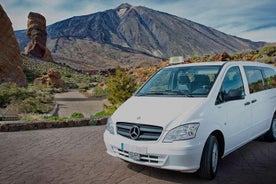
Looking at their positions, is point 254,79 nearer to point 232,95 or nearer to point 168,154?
point 232,95

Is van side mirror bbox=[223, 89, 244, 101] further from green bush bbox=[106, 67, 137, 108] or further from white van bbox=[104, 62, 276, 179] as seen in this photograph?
green bush bbox=[106, 67, 137, 108]

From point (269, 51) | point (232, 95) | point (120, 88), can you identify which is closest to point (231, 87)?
point (232, 95)

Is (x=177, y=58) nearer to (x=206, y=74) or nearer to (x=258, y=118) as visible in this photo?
(x=206, y=74)

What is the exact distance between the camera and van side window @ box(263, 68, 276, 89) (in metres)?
6.58

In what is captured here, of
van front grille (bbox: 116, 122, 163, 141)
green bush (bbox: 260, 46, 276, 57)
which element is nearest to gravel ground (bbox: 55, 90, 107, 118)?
van front grille (bbox: 116, 122, 163, 141)

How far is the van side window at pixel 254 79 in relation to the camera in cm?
575

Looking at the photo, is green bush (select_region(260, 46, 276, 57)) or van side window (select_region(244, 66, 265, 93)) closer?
van side window (select_region(244, 66, 265, 93))

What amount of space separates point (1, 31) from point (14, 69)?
4.69m

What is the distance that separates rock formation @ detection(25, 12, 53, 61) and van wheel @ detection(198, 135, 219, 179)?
7350 cm

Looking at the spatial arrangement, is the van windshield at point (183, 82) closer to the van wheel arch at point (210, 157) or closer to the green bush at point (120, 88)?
the van wheel arch at point (210, 157)

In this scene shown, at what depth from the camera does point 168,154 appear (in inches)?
162

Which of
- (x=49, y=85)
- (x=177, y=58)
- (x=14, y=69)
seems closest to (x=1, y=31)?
(x=14, y=69)

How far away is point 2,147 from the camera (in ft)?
21.8

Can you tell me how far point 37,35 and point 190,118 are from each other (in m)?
76.6
